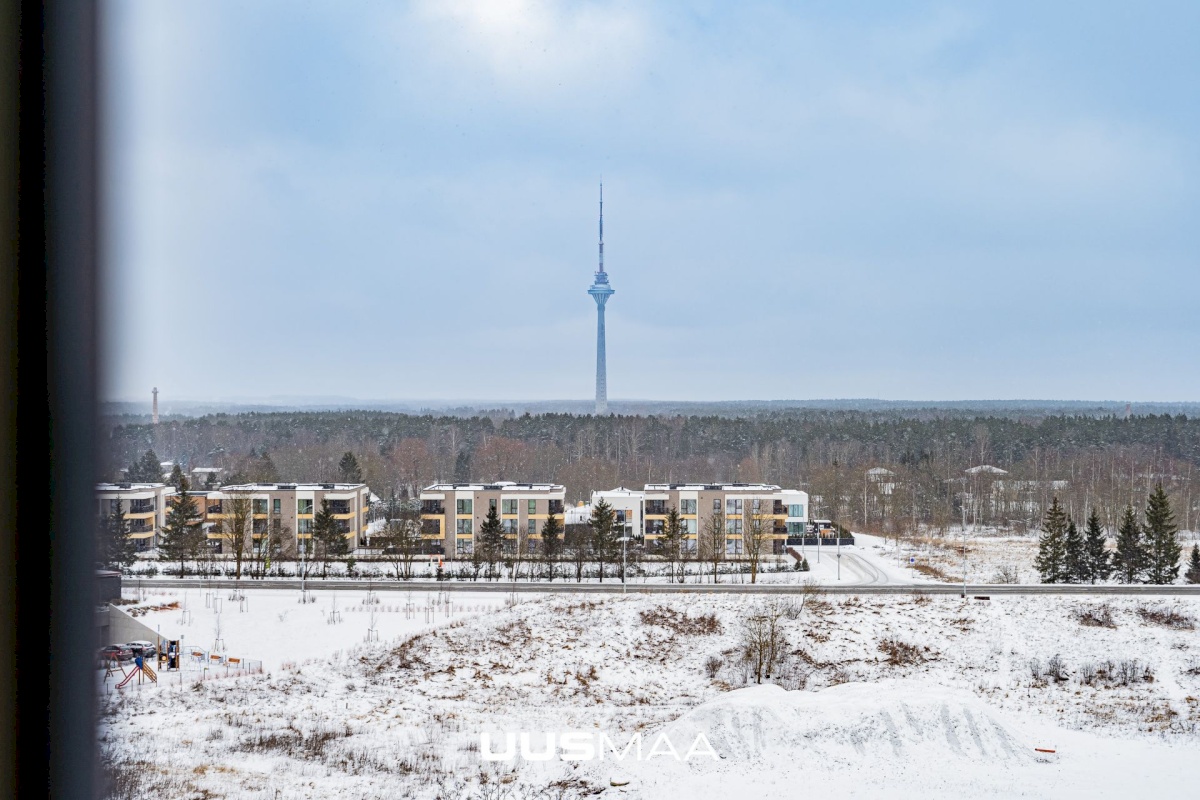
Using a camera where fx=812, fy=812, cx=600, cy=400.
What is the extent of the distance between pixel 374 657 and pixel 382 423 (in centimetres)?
1706

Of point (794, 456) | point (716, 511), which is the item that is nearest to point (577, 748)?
point (716, 511)

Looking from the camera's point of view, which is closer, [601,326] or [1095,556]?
[1095,556]

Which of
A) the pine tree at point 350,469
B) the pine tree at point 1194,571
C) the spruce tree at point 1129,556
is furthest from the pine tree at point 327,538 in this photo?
the pine tree at point 1194,571

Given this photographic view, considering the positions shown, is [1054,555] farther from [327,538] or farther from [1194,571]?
[327,538]

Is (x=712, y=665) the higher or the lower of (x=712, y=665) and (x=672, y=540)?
the lower

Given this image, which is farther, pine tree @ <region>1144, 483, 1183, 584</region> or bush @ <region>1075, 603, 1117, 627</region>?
pine tree @ <region>1144, 483, 1183, 584</region>

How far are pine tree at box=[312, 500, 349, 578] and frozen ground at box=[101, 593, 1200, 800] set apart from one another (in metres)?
3.21

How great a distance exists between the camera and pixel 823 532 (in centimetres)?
1462

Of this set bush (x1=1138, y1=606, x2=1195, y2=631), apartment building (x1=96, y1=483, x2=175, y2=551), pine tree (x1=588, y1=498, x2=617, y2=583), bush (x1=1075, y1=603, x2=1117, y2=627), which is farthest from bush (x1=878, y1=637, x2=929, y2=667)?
apartment building (x1=96, y1=483, x2=175, y2=551)

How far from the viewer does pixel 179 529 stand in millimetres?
10070

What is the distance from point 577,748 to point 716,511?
8.89m

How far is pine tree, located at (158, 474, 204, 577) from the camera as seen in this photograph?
9.91 meters

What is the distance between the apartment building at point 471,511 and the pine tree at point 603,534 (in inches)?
63.2

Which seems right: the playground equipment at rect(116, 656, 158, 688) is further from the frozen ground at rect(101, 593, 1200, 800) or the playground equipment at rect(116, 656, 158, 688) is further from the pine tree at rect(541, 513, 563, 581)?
the pine tree at rect(541, 513, 563, 581)
